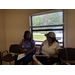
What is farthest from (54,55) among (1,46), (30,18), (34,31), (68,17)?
(1,46)

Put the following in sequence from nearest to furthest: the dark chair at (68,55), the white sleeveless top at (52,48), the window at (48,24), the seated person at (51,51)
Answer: the seated person at (51,51) < the white sleeveless top at (52,48) < the dark chair at (68,55) < the window at (48,24)

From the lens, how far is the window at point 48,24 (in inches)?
84.3

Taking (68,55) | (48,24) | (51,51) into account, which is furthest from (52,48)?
(48,24)

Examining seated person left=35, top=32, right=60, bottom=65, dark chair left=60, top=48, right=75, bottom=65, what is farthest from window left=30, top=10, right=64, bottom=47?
seated person left=35, top=32, right=60, bottom=65

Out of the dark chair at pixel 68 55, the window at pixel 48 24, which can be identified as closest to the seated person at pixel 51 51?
the dark chair at pixel 68 55

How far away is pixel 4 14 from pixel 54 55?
8.81 ft

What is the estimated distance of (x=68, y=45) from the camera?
199 centimetres

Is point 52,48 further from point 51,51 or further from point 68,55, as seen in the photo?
point 68,55

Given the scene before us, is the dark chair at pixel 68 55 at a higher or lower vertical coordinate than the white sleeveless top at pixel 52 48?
lower

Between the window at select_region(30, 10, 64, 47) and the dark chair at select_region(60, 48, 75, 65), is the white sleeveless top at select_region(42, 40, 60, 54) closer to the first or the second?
the dark chair at select_region(60, 48, 75, 65)

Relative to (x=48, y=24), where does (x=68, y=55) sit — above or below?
below

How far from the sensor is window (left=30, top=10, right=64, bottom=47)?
2142mm

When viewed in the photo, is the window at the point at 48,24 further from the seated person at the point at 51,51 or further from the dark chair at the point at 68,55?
the seated person at the point at 51,51

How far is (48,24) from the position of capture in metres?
2.32
